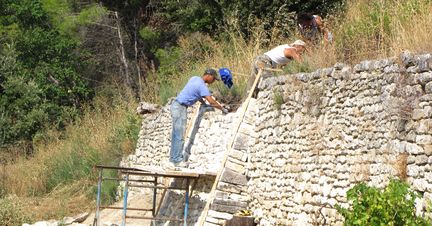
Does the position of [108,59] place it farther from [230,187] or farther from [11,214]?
[230,187]

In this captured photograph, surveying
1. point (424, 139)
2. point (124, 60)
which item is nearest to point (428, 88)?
point (424, 139)

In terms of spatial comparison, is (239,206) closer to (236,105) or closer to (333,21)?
(236,105)

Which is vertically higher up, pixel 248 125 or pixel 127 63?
pixel 127 63

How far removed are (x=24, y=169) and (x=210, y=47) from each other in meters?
6.38

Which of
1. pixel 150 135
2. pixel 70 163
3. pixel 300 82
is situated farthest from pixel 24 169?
pixel 300 82

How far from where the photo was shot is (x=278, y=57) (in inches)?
603

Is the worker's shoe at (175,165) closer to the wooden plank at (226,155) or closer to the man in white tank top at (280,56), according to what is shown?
the wooden plank at (226,155)

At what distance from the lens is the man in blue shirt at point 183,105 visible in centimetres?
1548

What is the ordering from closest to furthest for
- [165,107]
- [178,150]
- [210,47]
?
[178,150]
[165,107]
[210,47]

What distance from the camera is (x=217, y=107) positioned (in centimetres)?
1546

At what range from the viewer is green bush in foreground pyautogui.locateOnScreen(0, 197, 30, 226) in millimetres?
19594

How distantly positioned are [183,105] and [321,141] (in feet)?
12.6

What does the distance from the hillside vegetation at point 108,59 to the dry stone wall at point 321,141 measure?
521mm

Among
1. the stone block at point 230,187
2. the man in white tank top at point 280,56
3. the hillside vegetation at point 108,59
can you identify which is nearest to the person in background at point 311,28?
the hillside vegetation at point 108,59
